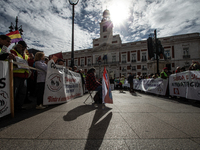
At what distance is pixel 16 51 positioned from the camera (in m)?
2.85

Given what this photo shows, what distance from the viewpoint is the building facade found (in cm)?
2600

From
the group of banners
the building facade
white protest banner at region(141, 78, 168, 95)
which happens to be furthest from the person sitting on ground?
the building facade

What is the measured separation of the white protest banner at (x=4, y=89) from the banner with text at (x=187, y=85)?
5.87 metres

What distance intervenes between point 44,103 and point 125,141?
8.68 ft

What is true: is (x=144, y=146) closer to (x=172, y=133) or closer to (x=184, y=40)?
(x=172, y=133)

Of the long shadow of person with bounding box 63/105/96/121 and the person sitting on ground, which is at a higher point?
the person sitting on ground

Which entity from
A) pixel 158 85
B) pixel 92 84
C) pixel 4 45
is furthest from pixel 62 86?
pixel 158 85

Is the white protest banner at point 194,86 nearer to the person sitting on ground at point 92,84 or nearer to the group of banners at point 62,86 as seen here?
the group of banners at point 62,86

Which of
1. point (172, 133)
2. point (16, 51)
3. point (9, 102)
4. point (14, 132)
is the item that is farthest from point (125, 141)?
point (16, 51)

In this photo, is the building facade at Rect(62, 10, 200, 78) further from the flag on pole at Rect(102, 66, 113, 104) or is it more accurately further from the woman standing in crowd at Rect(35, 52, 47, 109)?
the woman standing in crowd at Rect(35, 52, 47, 109)

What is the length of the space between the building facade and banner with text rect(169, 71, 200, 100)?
17302mm

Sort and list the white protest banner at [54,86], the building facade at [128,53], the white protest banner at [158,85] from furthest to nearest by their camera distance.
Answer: the building facade at [128,53]
the white protest banner at [158,85]
the white protest banner at [54,86]

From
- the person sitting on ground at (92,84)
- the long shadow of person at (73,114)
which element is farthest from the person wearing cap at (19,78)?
the person sitting on ground at (92,84)

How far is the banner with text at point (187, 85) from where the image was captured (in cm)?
415
